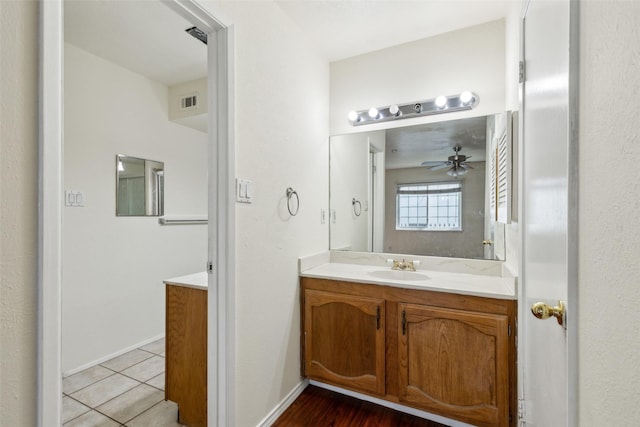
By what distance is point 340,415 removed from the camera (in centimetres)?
183

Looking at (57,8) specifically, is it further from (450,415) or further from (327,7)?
(450,415)

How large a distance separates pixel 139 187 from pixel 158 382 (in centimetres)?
165

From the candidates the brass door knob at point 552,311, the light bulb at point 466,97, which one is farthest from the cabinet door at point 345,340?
the light bulb at point 466,97

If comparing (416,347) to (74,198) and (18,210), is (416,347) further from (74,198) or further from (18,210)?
(74,198)

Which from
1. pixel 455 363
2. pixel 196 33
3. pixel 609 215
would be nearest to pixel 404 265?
pixel 455 363

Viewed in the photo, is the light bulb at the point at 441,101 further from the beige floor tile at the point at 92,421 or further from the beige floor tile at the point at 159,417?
the beige floor tile at the point at 92,421

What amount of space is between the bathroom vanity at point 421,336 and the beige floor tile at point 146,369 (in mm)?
1229

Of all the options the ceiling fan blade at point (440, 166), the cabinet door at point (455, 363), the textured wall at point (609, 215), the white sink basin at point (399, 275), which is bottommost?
the cabinet door at point (455, 363)

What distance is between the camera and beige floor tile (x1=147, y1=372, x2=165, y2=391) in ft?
7.10

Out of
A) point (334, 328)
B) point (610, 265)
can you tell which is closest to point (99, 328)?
point (334, 328)

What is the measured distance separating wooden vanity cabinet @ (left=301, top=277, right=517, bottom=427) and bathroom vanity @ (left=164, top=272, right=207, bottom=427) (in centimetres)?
70

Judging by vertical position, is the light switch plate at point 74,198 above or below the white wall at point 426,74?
below

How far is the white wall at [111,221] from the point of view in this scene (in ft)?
7.55

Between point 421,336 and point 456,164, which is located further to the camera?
point 456,164
